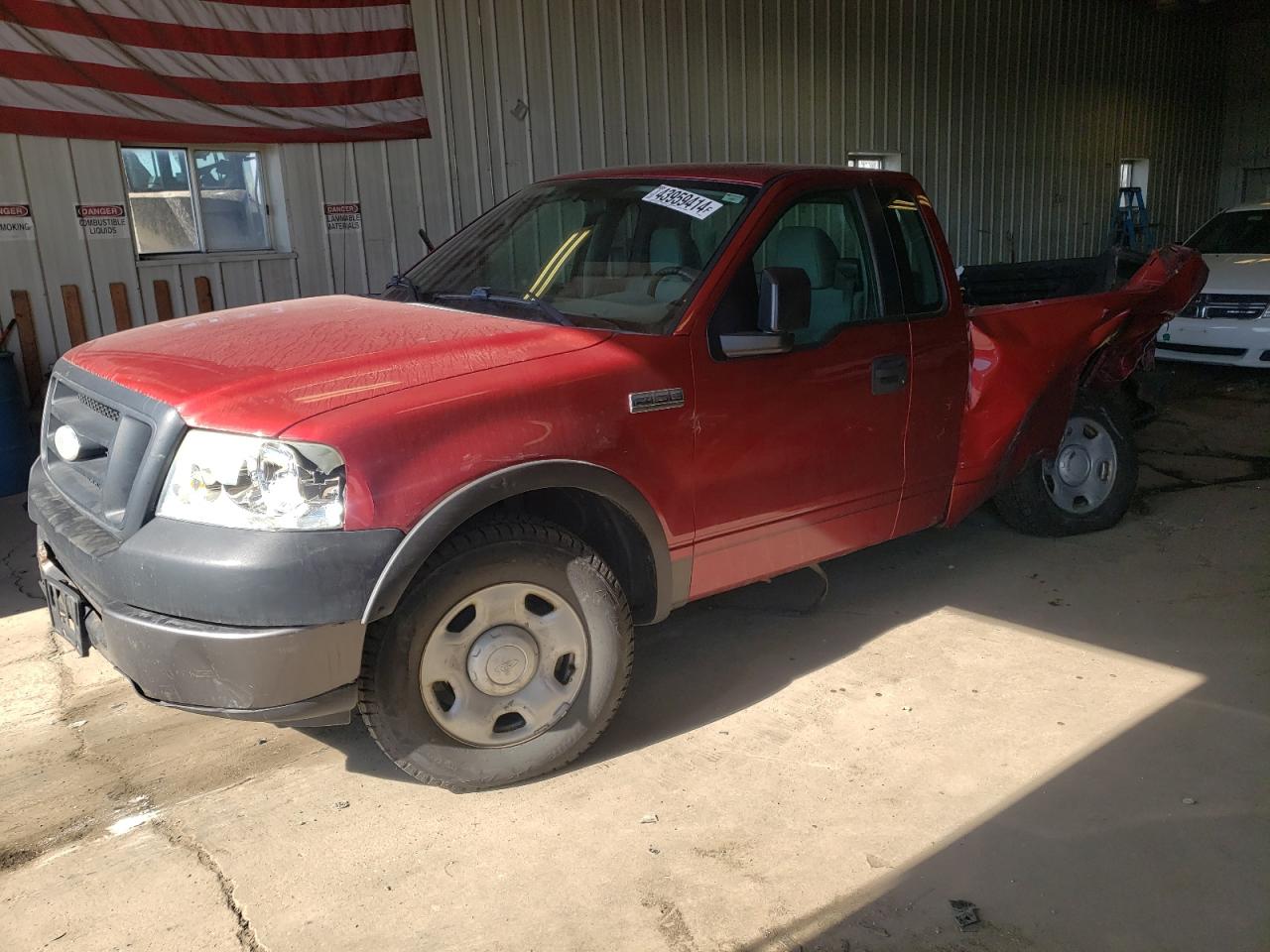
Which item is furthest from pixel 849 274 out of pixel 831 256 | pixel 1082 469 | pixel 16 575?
pixel 16 575

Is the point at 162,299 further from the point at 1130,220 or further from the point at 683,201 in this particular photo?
the point at 1130,220

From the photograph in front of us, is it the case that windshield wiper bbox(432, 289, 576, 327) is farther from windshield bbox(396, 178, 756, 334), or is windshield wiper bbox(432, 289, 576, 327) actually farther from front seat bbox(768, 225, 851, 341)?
front seat bbox(768, 225, 851, 341)

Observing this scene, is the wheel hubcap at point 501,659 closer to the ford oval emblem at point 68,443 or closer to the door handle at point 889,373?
the ford oval emblem at point 68,443

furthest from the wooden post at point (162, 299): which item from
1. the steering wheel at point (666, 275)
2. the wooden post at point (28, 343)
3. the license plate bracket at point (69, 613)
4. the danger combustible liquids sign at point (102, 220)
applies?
the steering wheel at point (666, 275)

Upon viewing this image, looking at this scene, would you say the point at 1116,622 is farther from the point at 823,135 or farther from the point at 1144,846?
the point at 823,135

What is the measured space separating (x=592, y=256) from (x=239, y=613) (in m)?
1.91

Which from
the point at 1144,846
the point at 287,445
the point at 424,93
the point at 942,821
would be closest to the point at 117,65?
the point at 424,93

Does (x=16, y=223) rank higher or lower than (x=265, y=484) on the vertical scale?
higher

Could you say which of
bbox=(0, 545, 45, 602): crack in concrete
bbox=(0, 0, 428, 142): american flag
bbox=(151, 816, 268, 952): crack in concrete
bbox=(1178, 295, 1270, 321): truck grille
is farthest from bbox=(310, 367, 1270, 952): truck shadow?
bbox=(0, 0, 428, 142): american flag

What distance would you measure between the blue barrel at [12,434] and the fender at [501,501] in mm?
4515

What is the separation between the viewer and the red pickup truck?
2.62 metres

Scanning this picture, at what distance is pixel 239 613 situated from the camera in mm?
2555

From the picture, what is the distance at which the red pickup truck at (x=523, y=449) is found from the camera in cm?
262

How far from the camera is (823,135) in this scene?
457 inches
